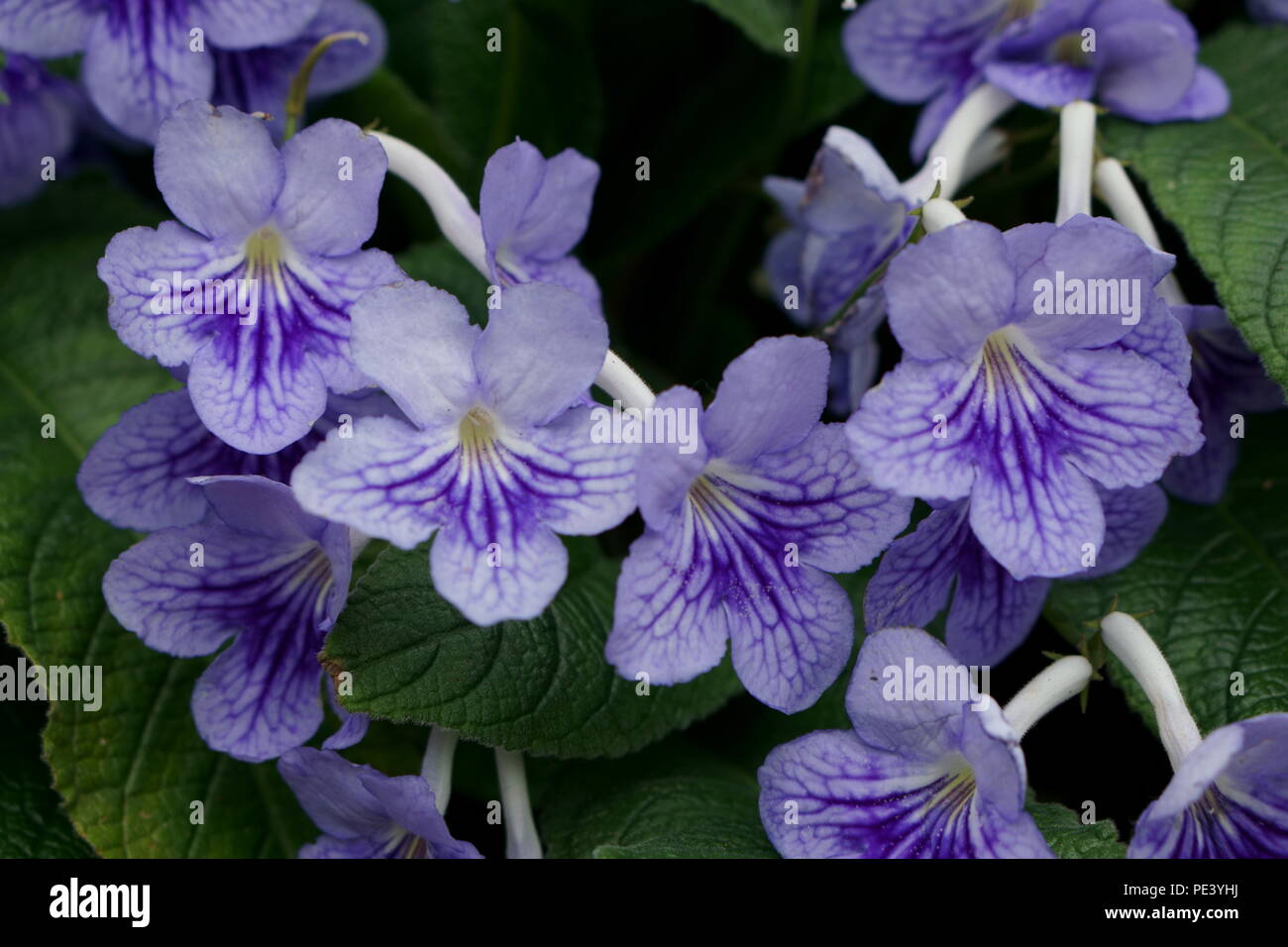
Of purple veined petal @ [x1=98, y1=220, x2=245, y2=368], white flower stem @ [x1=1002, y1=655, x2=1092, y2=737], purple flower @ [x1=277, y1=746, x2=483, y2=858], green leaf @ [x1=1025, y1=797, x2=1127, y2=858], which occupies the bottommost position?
green leaf @ [x1=1025, y1=797, x2=1127, y2=858]

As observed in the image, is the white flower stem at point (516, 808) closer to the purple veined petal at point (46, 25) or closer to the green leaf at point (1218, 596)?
the green leaf at point (1218, 596)

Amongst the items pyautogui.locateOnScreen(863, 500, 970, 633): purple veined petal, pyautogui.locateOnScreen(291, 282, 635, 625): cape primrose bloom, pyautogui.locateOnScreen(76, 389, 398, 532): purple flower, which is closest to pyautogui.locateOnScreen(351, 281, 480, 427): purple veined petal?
pyautogui.locateOnScreen(291, 282, 635, 625): cape primrose bloom

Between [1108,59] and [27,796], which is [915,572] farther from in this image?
[27,796]

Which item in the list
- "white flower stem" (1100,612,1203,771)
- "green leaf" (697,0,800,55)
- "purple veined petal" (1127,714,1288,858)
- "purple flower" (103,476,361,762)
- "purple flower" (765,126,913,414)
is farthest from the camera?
"green leaf" (697,0,800,55)

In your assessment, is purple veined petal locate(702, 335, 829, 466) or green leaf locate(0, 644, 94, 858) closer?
purple veined petal locate(702, 335, 829, 466)

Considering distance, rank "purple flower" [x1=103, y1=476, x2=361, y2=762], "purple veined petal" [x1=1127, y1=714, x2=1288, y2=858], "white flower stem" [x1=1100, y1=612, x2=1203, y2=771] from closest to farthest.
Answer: "purple veined petal" [x1=1127, y1=714, x2=1288, y2=858], "white flower stem" [x1=1100, y1=612, x2=1203, y2=771], "purple flower" [x1=103, y1=476, x2=361, y2=762]

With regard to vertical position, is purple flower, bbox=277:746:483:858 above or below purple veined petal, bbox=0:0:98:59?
below

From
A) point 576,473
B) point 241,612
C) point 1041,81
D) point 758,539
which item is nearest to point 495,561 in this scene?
point 576,473

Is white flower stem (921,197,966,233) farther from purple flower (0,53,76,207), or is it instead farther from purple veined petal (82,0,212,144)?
purple flower (0,53,76,207)
